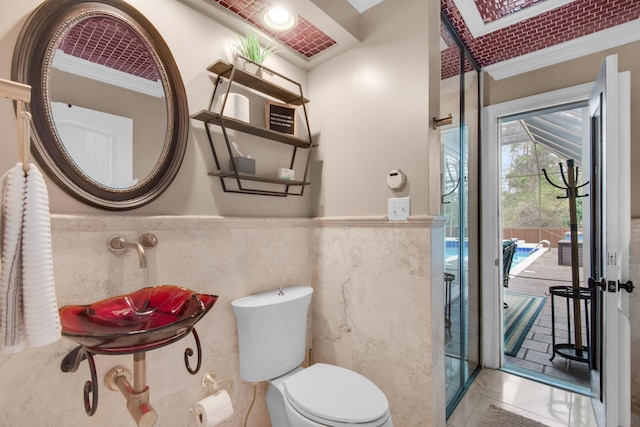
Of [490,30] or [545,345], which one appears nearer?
[490,30]

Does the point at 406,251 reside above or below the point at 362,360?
above

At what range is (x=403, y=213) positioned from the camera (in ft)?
5.10

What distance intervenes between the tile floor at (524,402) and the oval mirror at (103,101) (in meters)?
2.14

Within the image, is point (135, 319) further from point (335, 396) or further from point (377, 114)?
point (377, 114)

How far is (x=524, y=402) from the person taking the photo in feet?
6.47

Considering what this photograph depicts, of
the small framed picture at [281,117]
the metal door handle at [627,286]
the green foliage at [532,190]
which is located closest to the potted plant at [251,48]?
the small framed picture at [281,117]

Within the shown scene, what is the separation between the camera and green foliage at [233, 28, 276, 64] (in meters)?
1.58

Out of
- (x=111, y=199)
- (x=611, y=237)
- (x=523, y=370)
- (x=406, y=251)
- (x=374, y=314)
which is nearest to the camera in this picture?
(x=111, y=199)

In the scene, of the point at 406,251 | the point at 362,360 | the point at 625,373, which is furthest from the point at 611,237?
the point at 362,360

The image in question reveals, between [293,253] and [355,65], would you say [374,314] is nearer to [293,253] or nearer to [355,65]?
[293,253]

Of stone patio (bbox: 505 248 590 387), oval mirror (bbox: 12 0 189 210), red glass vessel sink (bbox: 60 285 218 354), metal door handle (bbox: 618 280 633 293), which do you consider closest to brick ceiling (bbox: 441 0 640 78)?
metal door handle (bbox: 618 280 633 293)

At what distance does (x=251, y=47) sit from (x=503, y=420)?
2571 mm

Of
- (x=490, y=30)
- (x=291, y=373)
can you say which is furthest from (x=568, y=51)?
(x=291, y=373)

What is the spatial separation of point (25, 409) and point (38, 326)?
20.8 inches
